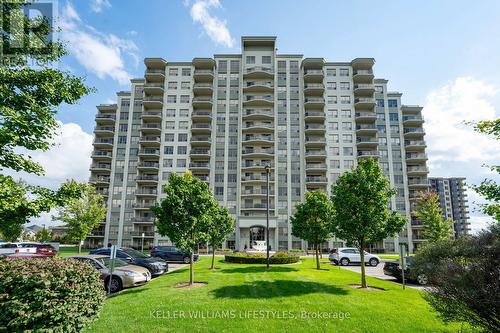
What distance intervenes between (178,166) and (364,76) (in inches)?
1772

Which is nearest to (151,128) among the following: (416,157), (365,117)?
(365,117)

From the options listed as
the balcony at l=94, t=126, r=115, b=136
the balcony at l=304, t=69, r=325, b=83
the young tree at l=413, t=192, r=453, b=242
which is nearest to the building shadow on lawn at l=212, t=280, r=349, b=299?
the young tree at l=413, t=192, r=453, b=242

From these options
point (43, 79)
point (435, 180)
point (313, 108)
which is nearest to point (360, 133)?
point (313, 108)

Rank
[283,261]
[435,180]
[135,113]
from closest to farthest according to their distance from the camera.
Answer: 1. [283,261]
2. [135,113]
3. [435,180]

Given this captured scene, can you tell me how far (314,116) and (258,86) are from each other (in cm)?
1369

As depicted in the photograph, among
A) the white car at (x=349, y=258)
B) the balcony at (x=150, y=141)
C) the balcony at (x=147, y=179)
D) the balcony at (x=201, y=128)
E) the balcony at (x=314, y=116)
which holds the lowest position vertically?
the white car at (x=349, y=258)

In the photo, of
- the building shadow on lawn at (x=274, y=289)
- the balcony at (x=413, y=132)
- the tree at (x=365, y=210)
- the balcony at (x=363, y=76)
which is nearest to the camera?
the building shadow on lawn at (x=274, y=289)

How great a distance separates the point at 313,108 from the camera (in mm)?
59000

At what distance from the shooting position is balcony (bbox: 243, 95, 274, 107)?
58.2 metres

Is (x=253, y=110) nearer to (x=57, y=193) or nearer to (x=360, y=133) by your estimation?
(x=360, y=133)

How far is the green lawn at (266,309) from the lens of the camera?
8.01 metres

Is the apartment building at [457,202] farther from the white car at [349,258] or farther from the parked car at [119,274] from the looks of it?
the parked car at [119,274]

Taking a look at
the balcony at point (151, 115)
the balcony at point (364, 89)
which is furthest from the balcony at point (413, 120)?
the balcony at point (151, 115)

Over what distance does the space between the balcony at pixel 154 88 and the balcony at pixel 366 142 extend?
1743 inches
